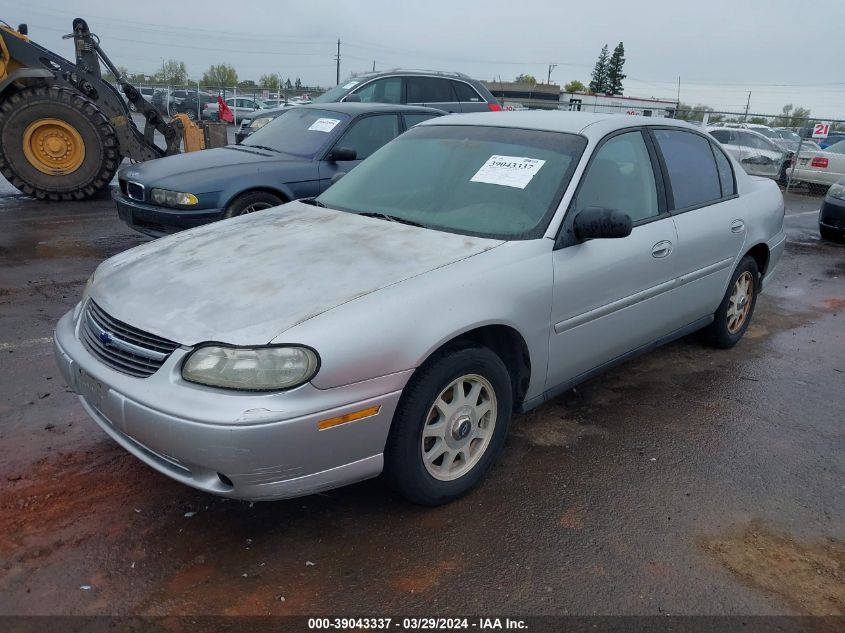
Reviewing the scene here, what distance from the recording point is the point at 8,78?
9.45 metres

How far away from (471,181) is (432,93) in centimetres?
815

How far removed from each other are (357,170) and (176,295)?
70.5 inches

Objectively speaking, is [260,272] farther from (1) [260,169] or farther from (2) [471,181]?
(1) [260,169]

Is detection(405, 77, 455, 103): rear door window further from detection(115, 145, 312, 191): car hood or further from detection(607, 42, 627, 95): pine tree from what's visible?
detection(607, 42, 627, 95): pine tree

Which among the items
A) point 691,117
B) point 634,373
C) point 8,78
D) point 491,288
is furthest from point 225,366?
point 691,117

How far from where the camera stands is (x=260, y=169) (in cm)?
656

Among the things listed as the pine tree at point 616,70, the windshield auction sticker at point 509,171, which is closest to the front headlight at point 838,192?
the windshield auction sticker at point 509,171

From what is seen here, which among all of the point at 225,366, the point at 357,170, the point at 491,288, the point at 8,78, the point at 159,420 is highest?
→ the point at 8,78

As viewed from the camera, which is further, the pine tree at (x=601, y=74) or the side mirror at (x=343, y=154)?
the pine tree at (x=601, y=74)

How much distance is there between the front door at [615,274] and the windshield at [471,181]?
0.58ft

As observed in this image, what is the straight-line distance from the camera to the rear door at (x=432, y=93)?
36.3ft

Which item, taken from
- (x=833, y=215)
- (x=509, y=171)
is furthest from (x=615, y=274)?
(x=833, y=215)

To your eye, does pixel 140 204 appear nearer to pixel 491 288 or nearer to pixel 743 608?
pixel 491 288

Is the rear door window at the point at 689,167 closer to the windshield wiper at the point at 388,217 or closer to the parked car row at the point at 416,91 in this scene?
the windshield wiper at the point at 388,217
